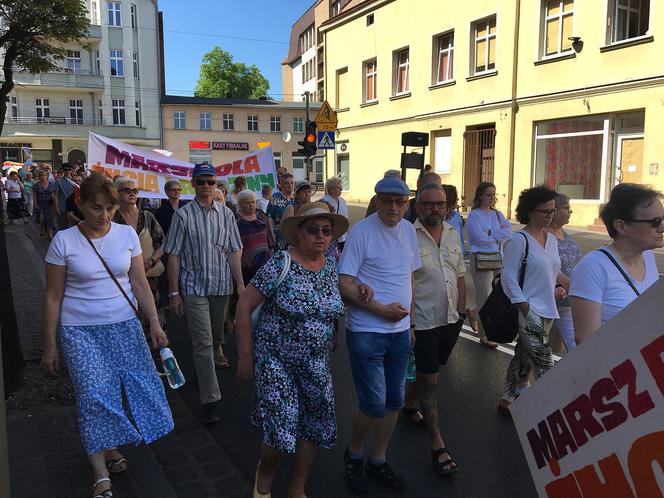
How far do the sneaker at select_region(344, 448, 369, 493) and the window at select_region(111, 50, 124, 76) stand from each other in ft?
162

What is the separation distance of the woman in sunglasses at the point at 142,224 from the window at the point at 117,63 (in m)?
46.6

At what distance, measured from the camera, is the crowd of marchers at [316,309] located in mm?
2756

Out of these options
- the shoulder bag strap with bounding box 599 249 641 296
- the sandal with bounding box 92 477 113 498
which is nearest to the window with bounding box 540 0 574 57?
the shoulder bag strap with bounding box 599 249 641 296

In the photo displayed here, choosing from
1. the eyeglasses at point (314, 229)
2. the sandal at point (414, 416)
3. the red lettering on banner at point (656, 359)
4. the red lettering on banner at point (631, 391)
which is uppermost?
the eyeglasses at point (314, 229)

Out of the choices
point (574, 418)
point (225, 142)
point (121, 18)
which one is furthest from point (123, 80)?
point (574, 418)

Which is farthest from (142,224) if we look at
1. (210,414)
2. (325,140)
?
(325,140)

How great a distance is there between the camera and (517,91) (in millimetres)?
18875

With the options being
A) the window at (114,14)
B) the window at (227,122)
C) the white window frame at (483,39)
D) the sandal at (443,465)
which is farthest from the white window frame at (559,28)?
the window at (114,14)

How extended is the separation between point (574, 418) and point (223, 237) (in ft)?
11.0

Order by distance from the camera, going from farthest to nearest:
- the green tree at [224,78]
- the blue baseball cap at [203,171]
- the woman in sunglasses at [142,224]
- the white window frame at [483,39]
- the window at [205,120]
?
the green tree at [224,78], the window at [205,120], the white window frame at [483,39], the woman in sunglasses at [142,224], the blue baseball cap at [203,171]

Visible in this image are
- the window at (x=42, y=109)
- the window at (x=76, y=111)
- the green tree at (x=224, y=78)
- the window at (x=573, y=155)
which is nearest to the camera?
the window at (x=573, y=155)

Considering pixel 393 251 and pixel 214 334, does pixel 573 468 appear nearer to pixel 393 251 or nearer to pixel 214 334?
pixel 393 251

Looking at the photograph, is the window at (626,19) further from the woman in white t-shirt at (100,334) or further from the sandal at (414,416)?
the woman in white t-shirt at (100,334)

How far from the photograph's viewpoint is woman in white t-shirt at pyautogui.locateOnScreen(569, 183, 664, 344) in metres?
2.60
